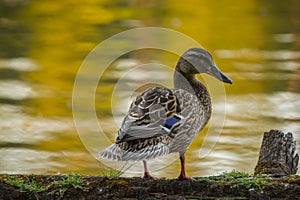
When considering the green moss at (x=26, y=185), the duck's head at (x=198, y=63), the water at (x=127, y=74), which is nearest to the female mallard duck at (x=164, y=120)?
the duck's head at (x=198, y=63)

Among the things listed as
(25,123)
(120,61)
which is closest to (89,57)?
(120,61)

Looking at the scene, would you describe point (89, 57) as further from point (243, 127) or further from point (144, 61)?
point (243, 127)

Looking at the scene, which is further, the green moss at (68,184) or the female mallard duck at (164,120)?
the female mallard duck at (164,120)

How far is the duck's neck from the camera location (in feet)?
19.5

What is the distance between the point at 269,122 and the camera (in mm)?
10641

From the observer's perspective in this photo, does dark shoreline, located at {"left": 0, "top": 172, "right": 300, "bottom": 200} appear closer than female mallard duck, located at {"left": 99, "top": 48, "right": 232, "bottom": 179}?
Yes

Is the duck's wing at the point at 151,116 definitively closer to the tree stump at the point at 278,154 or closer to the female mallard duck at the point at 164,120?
the female mallard duck at the point at 164,120

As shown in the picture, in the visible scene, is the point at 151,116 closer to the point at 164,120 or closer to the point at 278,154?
the point at 164,120

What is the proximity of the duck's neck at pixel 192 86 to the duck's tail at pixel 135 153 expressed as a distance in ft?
2.64

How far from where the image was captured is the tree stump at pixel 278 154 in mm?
6062

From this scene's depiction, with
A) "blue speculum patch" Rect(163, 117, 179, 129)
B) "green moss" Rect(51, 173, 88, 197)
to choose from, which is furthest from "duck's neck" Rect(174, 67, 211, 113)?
"green moss" Rect(51, 173, 88, 197)

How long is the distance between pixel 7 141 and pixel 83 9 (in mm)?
9581

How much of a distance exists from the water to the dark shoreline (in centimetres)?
340

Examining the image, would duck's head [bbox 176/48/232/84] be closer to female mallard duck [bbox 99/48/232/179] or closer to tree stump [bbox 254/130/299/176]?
female mallard duck [bbox 99/48/232/179]
